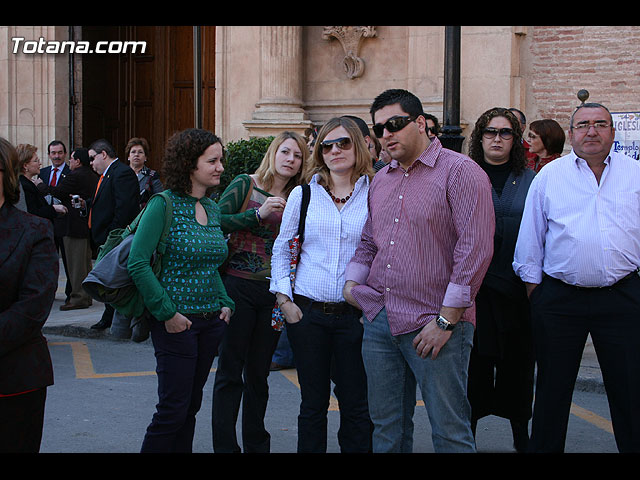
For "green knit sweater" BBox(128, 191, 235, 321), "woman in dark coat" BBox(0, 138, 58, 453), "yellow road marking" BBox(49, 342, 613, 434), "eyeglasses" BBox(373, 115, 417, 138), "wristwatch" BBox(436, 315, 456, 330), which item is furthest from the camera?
"yellow road marking" BBox(49, 342, 613, 434)

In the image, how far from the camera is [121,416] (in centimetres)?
632

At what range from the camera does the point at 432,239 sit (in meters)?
3.81

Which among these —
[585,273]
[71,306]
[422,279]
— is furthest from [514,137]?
[71,306]

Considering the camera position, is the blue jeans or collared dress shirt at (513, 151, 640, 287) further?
collared dress shirt at (513, 151, 640, 287)

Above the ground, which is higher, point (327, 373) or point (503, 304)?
point (503, 304)

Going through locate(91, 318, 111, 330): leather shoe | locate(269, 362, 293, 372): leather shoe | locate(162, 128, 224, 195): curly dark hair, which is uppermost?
locate(162, 128, 224, 195): curly dark hair

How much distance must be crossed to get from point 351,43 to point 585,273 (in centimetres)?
1012

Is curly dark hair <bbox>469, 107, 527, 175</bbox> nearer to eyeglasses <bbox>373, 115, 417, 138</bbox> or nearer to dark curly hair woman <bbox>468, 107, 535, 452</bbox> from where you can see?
dark curly hair woman <bbox>468, 107, 535, 452</bbox>

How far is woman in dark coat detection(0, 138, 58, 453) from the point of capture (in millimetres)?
3486

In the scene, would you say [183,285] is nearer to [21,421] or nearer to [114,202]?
[21,421]

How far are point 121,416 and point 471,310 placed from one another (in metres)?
3.51

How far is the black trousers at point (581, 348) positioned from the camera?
4.35 m

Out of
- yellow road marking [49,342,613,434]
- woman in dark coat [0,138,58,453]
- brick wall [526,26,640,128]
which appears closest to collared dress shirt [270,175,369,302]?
woman in dark coat [0,138,58,453]

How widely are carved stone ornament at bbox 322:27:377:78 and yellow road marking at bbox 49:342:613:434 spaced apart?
22.8ft
